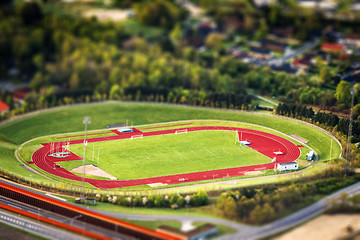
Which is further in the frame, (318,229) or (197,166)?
(197,166)

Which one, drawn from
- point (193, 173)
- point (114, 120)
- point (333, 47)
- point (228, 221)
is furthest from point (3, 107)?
point (333, 47)

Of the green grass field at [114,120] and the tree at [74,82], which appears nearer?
the green grass field at [114,120]

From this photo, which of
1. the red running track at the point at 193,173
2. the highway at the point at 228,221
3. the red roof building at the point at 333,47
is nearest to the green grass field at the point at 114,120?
the red running track at the point at 193,173

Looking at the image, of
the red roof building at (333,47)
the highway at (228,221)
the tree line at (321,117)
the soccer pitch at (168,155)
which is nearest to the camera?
the highway at (228,221)

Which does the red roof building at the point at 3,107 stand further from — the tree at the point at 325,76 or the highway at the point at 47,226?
the tree at the point at 325,76

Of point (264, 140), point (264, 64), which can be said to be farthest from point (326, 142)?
point (264, 64)

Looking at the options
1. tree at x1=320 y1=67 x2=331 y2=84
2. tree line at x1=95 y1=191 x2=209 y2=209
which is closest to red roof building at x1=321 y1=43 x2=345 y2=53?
tree at x1=320 y1=67 x2=331 y2=84

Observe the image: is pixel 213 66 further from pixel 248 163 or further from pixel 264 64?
pixel 248 163
